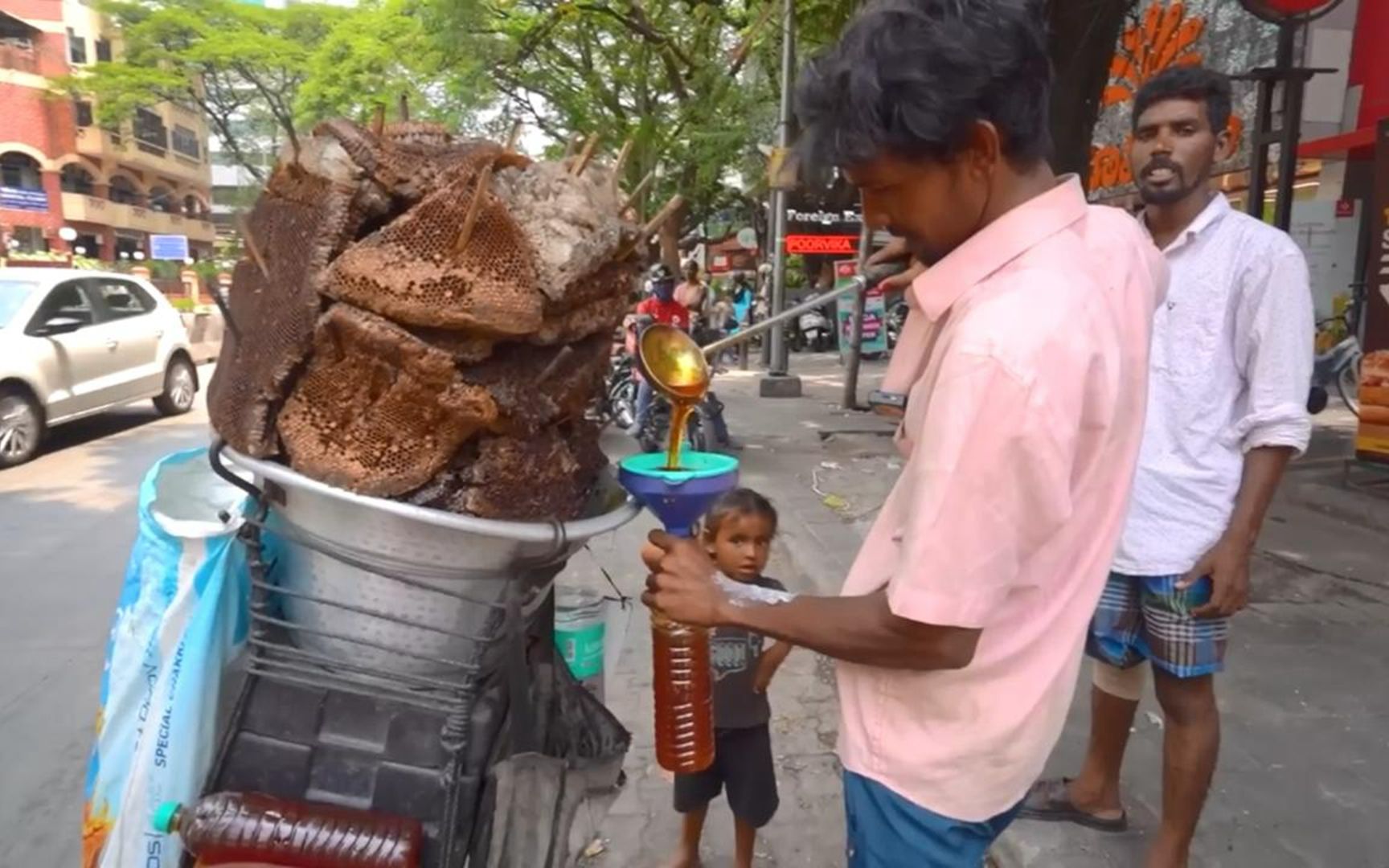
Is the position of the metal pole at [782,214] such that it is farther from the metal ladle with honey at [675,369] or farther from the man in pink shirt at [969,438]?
the man in pink shirt at [969,438]

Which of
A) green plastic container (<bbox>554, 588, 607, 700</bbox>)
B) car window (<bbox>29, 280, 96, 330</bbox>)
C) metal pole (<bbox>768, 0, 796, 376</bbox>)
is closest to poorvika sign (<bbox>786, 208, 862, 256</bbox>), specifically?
metal pole (<bbox>768, 0, 796, 376</bbox>)

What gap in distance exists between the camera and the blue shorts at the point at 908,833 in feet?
4.29

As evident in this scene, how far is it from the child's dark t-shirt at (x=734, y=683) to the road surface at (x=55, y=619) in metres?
1.85

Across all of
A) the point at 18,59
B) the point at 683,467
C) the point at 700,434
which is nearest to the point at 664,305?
the point at 700,434

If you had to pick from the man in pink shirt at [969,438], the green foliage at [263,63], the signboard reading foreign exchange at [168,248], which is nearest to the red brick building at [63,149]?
the signboard reading foreign exchange at [168,248]

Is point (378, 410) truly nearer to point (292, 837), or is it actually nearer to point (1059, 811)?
point (292, 837)

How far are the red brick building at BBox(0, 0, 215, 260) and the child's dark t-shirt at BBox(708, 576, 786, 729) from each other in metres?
33.7

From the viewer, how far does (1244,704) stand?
10.9ft

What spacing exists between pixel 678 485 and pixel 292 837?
0.65 meters

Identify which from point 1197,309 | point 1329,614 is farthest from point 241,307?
point 1329,614

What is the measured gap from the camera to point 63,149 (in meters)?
35.1

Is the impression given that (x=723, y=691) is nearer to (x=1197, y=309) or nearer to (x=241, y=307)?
(x=1197, y=309)

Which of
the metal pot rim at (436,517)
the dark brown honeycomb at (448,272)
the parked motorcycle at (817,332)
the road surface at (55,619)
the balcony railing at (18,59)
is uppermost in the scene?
the balcony railing at (18,59)

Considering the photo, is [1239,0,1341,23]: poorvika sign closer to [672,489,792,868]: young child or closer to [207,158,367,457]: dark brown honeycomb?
[672,489,792,868]: young child
